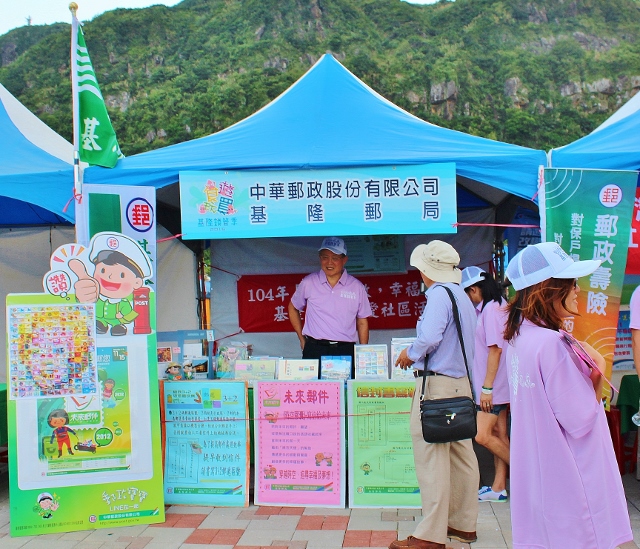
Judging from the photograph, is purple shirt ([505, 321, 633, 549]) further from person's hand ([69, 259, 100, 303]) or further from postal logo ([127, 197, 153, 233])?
postal logo ([127, 197, 153, 233])

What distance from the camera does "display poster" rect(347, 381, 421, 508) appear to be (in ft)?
12.4

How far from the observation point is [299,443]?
12.7ft

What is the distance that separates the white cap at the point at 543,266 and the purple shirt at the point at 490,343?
5.90 ft

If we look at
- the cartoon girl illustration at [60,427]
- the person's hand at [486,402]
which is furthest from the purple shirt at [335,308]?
the cartoon girl illustration at [60,427]

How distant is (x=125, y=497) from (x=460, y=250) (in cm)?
348

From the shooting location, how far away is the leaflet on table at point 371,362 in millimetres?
3932

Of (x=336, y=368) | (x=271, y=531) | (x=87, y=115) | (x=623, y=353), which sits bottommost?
(x=271, y=531)

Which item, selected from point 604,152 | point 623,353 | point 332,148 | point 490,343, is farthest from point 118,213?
point 623,353

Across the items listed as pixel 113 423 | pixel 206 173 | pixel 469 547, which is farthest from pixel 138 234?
pixel 469 547

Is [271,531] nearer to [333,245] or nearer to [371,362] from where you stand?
[371,362]

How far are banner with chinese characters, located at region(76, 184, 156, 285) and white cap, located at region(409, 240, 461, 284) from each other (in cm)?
159

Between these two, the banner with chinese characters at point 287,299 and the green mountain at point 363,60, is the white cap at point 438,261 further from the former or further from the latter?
the green mountain at point 363,60

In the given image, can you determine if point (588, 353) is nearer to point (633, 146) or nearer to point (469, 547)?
point (469, 547)

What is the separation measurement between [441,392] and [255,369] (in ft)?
4.61
